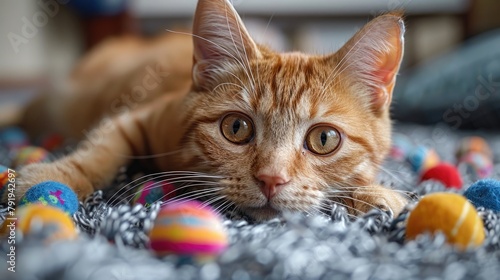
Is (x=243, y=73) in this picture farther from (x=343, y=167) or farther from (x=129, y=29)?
(x=129, y=29)

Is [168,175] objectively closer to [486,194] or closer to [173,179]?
[173,179]

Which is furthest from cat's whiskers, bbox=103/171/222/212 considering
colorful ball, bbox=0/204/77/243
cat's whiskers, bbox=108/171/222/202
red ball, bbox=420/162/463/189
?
red ball, bbox=420/162/463/189

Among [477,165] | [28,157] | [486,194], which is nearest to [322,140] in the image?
[486,194]

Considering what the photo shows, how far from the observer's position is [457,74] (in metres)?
2.53

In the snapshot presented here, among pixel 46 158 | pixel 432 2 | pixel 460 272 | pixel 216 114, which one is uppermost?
pixel 432 2

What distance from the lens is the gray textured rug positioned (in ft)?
2.04

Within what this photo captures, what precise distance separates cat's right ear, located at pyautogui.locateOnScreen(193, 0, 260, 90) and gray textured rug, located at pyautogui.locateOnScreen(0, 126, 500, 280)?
0.45 metres

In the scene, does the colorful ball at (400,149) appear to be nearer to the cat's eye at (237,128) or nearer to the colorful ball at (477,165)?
the colorful ball at (477,165)

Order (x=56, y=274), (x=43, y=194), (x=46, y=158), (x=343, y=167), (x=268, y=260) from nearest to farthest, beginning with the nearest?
(x=56, y=274)
(x=268, y=260)
(x=43, y=194)
(x=343, y=167)
(x=46, y=158)

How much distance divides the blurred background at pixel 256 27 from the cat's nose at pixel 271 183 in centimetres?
195

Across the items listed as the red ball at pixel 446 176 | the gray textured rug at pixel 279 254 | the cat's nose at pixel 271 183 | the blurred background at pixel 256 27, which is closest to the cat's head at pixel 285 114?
the cat's nose at pixel 271 183

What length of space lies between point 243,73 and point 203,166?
9.8 inches

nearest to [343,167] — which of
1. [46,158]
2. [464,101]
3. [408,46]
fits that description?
[46,158]

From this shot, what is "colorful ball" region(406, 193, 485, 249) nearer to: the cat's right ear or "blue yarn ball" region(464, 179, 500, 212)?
"blue yarn ball" region(464, 179, 500, 212)
